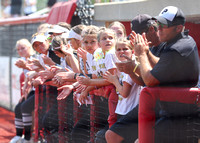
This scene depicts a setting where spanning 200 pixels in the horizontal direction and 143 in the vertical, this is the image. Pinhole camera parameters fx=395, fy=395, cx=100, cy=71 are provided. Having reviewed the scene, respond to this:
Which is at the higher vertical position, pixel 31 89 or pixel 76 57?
pixel 76 57

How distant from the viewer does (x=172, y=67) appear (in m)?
3.09

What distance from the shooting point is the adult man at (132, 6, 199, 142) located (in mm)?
2963

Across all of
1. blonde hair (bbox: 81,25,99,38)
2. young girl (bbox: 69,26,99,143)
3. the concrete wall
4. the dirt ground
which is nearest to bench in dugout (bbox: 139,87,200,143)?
young girl (bbox: 69,26,99,143)

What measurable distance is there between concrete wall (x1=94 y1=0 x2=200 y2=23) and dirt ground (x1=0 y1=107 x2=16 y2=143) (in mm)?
2848

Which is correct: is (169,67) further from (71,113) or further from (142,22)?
(71,113)

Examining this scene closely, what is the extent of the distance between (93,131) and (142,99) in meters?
1.52

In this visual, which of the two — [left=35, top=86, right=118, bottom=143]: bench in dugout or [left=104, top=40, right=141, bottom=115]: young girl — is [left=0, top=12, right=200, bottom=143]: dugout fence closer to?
[left=35, top=86, right=118, bottom=143]: bench in dugout

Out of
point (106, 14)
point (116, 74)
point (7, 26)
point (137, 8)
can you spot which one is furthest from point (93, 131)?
point (7, 26)

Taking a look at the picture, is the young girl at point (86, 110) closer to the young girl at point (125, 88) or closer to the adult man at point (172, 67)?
the young girl at point (125, 88)

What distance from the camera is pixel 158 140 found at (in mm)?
3010

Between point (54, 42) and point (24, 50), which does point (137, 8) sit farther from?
point (24, 50)

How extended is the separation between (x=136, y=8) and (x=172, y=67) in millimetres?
3152

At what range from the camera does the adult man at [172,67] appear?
9.72 feet

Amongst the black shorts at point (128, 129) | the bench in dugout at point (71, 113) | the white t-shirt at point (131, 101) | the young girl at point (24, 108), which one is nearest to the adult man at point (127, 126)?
the black shorts at point (128, 129)
